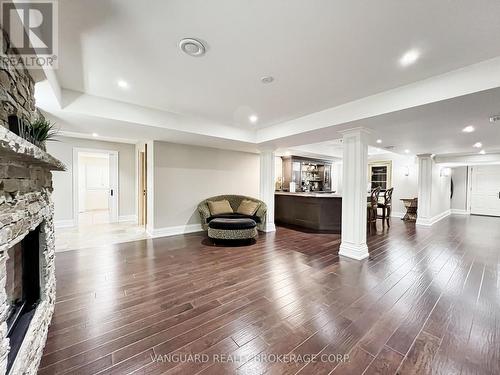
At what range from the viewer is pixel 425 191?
6.77 meters

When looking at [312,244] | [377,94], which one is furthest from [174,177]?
[377,94]

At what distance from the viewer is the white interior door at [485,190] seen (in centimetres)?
862

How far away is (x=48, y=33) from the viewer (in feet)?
5.87

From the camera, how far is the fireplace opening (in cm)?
124

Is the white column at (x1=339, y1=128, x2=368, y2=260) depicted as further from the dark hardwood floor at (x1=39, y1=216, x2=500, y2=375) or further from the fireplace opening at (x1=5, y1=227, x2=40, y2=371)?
the fireplace opening at (x1=5, y1=227, x2=40, y2=371)

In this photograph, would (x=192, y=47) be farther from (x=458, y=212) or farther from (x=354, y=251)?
(x=458, y=212)

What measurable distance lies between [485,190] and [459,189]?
0.81 meters

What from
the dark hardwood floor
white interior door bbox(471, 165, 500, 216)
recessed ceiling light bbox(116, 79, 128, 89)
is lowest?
the dark hardwood floor

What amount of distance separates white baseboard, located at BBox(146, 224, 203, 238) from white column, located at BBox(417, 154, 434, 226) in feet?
22.4

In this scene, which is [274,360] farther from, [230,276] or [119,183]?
[119,183]

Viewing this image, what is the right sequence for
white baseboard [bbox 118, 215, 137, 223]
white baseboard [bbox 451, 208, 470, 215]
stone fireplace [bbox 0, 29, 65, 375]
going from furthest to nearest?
1. white baseboard [bbox 451, 208, 470, 215]
2. white baseboard [bbox 118, 215, 137, 223]
3. stone fireplace [bbox 0, 29, 65, 375]

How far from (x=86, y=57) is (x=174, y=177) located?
320cm

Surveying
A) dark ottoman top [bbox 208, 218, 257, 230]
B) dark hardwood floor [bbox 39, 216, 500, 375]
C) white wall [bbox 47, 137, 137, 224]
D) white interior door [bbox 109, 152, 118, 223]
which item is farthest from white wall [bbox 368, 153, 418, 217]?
white interior door [bbox 109, 152, 118, 223]

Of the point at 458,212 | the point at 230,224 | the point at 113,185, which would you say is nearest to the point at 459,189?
the point at 458,212
